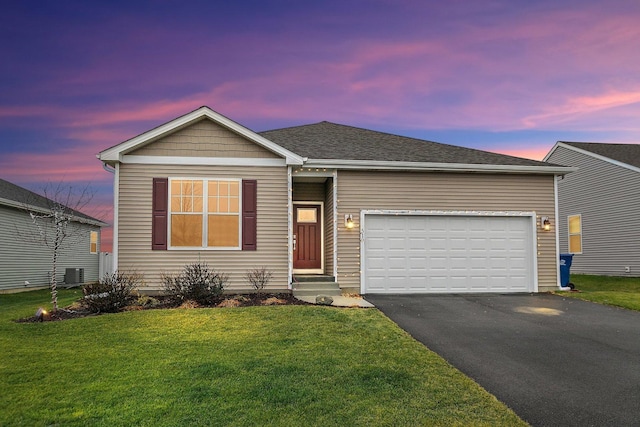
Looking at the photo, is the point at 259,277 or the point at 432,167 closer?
the point at 259,277

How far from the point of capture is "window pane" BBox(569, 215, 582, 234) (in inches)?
758

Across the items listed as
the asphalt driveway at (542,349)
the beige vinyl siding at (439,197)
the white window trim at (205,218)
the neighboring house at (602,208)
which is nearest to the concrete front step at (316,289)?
the beige vinyl siding at (439,197)

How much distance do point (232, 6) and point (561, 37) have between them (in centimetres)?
1017

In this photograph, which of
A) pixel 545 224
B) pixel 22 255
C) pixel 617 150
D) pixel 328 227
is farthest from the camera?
→ pixel 617 150

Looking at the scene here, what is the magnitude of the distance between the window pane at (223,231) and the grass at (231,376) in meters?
3.51

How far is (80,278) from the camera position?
65.0 ft

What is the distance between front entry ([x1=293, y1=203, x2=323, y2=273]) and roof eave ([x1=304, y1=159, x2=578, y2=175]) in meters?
2.20

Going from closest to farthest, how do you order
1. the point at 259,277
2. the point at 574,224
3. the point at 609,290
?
1. the point at 259,277
2. the point at 609,290
3. the point at 574,224

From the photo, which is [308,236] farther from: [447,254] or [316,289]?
[447,254]

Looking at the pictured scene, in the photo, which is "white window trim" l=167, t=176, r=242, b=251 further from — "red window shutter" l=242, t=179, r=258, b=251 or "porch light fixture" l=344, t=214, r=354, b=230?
"porch light fixture" l=344, t=214, r=354, b=230

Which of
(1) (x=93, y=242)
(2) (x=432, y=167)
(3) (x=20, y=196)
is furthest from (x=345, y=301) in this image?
(1) (x=93, y=242)

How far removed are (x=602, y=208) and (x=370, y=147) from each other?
11.5 m

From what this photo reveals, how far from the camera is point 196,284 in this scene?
9.63 metres

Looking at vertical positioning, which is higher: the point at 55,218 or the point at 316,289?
the point at 55,218
